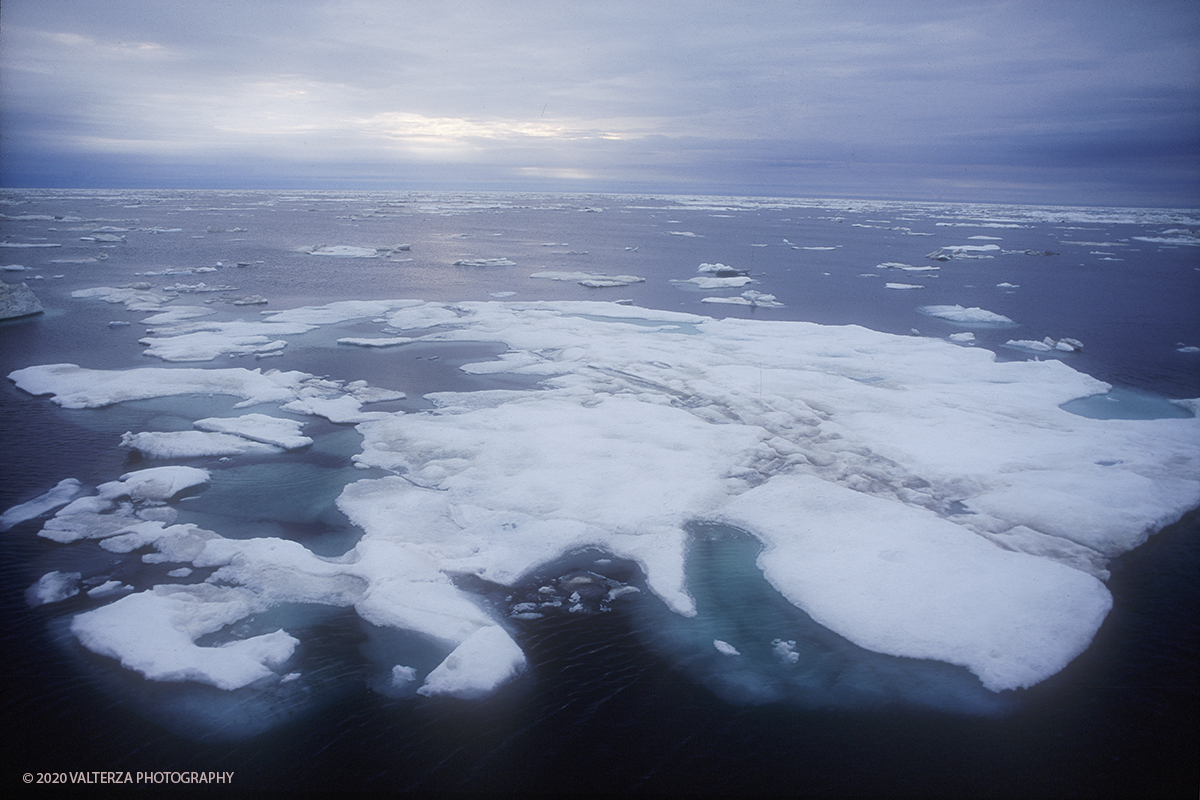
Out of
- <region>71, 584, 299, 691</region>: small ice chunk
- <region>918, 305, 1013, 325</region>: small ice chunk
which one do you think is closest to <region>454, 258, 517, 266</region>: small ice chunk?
<region>918, 305, 1013, 325</region>: small ice chunk

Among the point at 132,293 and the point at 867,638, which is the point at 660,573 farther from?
the point at 132,293

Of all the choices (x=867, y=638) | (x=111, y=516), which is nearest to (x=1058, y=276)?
(x=867, y=638)

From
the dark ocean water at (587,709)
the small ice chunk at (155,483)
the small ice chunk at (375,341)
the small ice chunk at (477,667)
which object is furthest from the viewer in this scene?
the small ice chunk at (375,341)

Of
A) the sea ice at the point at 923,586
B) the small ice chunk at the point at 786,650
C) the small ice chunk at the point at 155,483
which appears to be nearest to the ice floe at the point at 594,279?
the small ice chunk at the point at 155,483

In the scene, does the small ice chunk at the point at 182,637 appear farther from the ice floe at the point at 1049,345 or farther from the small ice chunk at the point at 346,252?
the small ice chunk at the point at 346,252

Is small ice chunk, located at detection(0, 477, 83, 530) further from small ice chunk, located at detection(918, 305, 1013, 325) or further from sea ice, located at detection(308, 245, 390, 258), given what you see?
sea ice, located at detection(308, 245, 390, 258)

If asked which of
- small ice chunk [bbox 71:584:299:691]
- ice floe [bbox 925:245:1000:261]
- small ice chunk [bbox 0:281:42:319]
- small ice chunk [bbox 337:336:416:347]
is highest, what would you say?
ice floe [bbox 925:245:1000:261]
